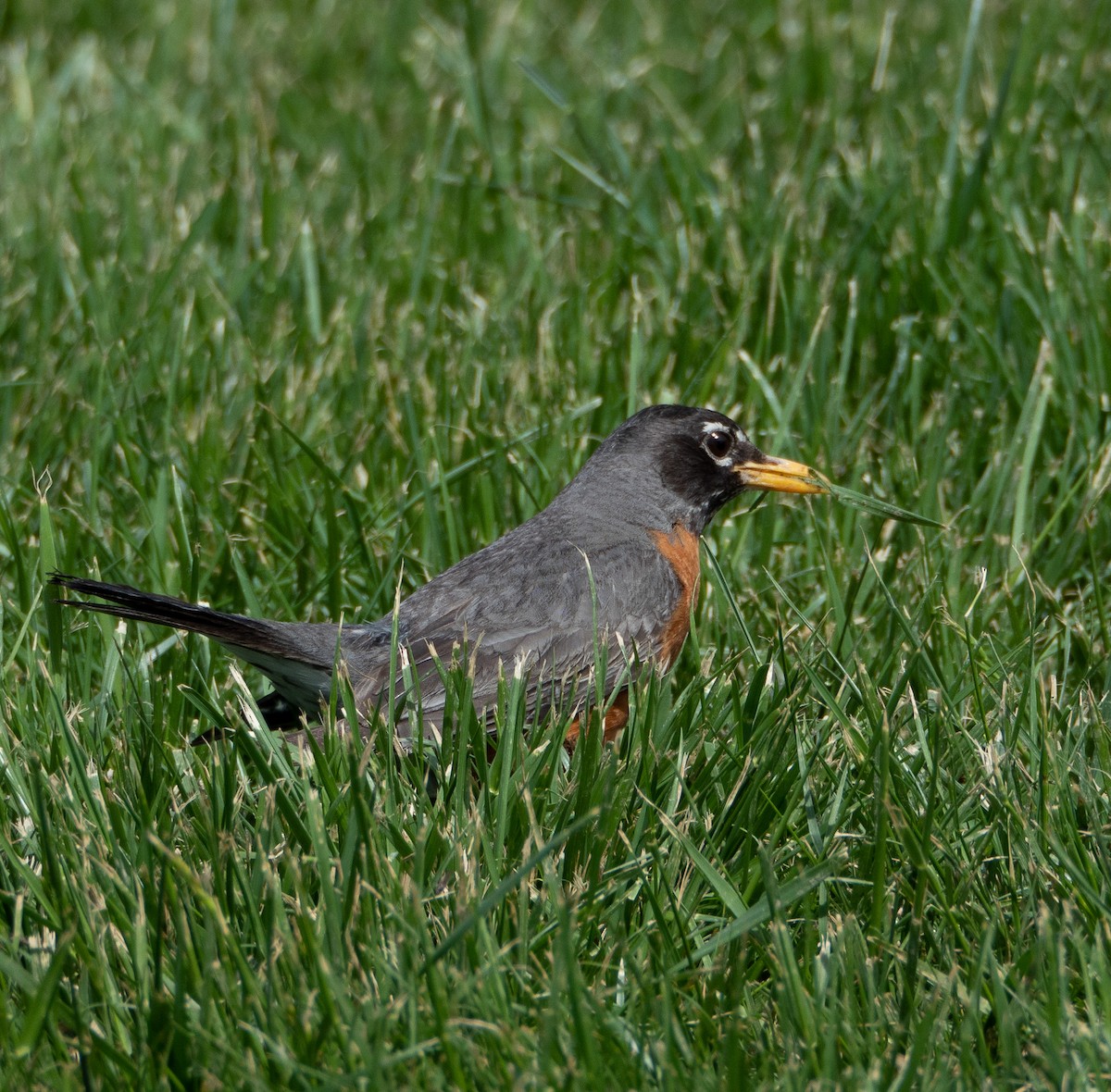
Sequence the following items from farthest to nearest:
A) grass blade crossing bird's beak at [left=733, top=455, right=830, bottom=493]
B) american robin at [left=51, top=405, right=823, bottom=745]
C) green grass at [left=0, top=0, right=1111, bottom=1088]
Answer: grass blade crossing bird's beak at [left=733, top=455, right=830, bottom=493] < american robin at [left=51, top=405, right=823, bottom=745] < green grass at [left=0, top=0, right=1111, bottom=1088]

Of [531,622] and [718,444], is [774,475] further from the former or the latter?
[531,622]

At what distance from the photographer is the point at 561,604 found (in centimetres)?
373

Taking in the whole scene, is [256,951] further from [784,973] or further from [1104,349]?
[1104,349]

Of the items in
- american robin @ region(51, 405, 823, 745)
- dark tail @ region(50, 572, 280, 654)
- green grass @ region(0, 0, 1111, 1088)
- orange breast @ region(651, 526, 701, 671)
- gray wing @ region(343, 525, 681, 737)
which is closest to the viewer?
green grass @ region(0, 0, 1111, 1088)

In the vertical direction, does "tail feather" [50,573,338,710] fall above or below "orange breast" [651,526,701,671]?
above

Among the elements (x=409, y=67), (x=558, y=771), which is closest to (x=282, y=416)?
(x=558, y=771)

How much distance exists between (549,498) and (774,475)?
0.67 meters

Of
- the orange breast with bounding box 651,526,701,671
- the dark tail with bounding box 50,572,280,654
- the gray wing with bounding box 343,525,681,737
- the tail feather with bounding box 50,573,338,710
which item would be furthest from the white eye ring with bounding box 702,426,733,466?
the dark tail with bounding box 50,572,280,654

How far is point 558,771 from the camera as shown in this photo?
301 cm

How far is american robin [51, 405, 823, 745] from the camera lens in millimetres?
3262

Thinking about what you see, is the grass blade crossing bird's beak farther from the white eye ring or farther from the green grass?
the green grass

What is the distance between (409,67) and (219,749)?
5.16m

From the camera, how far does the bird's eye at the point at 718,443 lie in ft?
13.6

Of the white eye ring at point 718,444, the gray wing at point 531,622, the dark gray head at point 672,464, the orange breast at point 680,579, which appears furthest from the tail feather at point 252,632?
the white eye ring at point 718,444
